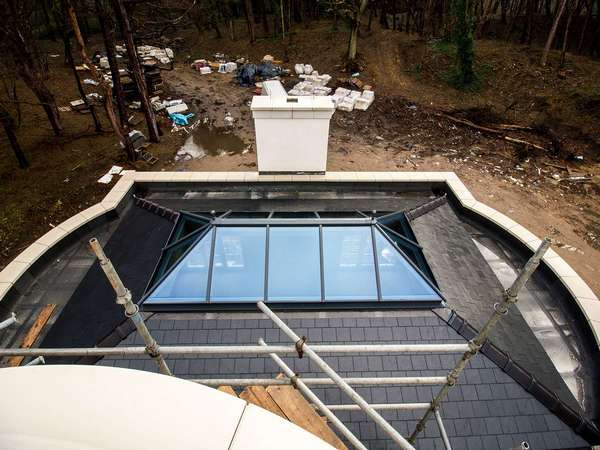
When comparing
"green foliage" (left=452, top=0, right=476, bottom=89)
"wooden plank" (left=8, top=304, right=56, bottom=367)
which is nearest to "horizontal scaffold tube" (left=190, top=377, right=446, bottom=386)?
"wooden plank" (left=8, top=304, right=56, bottom=367)

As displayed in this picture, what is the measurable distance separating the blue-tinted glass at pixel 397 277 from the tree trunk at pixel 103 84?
13590 millimetres

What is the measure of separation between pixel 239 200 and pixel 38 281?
602cm

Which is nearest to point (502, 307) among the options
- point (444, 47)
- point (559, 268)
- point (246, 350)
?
point (246, 350)

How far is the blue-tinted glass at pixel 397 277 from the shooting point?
7.12 metres

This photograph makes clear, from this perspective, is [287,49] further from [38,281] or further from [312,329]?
[312,329]

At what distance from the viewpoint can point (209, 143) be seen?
20547 mm

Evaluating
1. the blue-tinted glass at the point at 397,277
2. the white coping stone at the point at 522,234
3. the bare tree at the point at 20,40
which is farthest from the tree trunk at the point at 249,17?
the blue-tinted glass at the point at 397,277

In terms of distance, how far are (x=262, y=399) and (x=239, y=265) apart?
3.47 metres

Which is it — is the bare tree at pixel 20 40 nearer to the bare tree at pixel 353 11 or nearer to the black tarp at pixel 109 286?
the black tarp at pixel 109 286

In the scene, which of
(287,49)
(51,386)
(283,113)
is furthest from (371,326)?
(287,49)

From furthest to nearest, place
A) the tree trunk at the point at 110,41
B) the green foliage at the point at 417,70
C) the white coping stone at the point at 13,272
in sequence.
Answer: the green foliage at the point at 417,70 → the tree trunk at the point at 110,41 → the white coping stone at the point at 13,272

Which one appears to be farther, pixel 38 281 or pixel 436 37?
pixel 436 37

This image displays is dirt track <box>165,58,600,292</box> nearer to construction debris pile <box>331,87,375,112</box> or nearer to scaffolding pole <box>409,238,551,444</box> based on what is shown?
construction debris pile <box>331,87,375,112</box>

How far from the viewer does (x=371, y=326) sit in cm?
675
